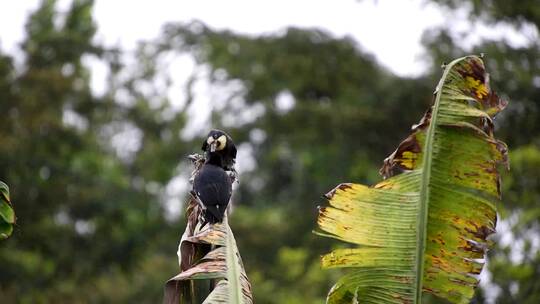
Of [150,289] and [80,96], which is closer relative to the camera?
[150,289]

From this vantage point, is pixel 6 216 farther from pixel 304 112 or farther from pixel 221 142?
pixel 304 112

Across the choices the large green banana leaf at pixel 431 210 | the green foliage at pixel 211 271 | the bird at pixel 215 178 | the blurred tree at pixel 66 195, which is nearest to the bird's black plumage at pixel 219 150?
the bird at pixel 215 178

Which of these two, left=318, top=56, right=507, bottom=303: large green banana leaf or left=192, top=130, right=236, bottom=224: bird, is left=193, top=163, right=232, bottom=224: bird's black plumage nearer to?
left=192, top=130, right=236, bottom=224: bird

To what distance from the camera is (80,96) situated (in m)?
18.9

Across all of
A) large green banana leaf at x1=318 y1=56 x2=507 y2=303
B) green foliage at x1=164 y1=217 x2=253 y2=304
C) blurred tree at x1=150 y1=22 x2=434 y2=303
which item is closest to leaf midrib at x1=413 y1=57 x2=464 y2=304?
large green banana leaf at x1=318 y1=56 x2=507 y2=303

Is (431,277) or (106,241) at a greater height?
(106,241)

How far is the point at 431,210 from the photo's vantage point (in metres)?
4.45

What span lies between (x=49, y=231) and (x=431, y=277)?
502 inches

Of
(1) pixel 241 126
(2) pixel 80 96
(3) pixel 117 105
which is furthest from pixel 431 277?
(3) pixel 117 105

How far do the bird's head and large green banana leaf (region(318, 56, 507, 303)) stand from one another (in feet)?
2.98

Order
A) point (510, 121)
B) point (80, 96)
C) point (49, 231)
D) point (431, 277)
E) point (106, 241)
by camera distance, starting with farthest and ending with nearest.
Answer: point (80, 96), point (106, 241), point (49, 231), point (510, 121), point (431, 277)

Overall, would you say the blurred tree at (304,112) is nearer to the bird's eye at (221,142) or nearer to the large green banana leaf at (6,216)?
the bird's eye at (221,142)

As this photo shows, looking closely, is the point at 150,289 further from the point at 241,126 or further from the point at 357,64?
the point at 357,64

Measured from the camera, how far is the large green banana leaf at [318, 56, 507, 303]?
435cm
